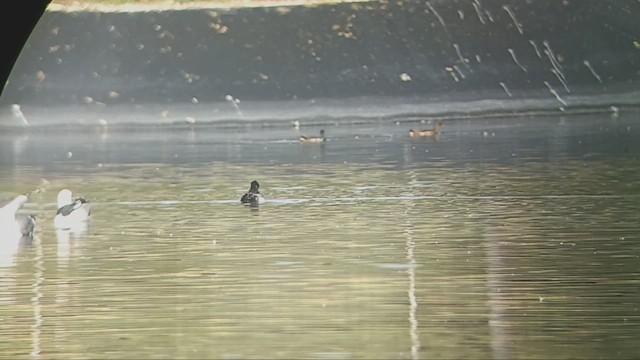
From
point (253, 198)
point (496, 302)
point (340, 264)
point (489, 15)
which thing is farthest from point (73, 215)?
point (489, 15)

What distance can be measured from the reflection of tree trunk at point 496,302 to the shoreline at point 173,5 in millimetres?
40126

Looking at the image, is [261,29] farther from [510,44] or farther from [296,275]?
[296,275]

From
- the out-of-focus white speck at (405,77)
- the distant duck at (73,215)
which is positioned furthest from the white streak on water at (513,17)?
the distant duck at (73,215)

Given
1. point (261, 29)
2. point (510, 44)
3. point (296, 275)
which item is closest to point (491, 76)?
point (510, 44)

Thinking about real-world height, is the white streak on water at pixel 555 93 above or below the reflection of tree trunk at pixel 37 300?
above

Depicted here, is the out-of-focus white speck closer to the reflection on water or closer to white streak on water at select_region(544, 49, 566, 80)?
white streak on water at select_region(544, 49, 566, 80)

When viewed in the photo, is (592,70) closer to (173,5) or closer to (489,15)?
(489,15)

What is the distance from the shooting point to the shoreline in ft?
184

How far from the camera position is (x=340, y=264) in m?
14.3

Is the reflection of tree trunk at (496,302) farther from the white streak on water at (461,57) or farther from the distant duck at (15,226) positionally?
the white streak on water at (461,57)

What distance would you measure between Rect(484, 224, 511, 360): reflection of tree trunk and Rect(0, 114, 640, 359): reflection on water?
20 millimetres

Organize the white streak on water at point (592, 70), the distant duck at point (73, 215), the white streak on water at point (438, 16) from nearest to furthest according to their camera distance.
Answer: the distant duck at point (73, 215) → the white streak on water at point (592, 70) → the white streak on water at point (438, 16)

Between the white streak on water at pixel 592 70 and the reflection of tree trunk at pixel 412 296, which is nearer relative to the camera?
the reflection of tree trunk at pixel 412 296

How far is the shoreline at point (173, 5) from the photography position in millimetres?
55938
